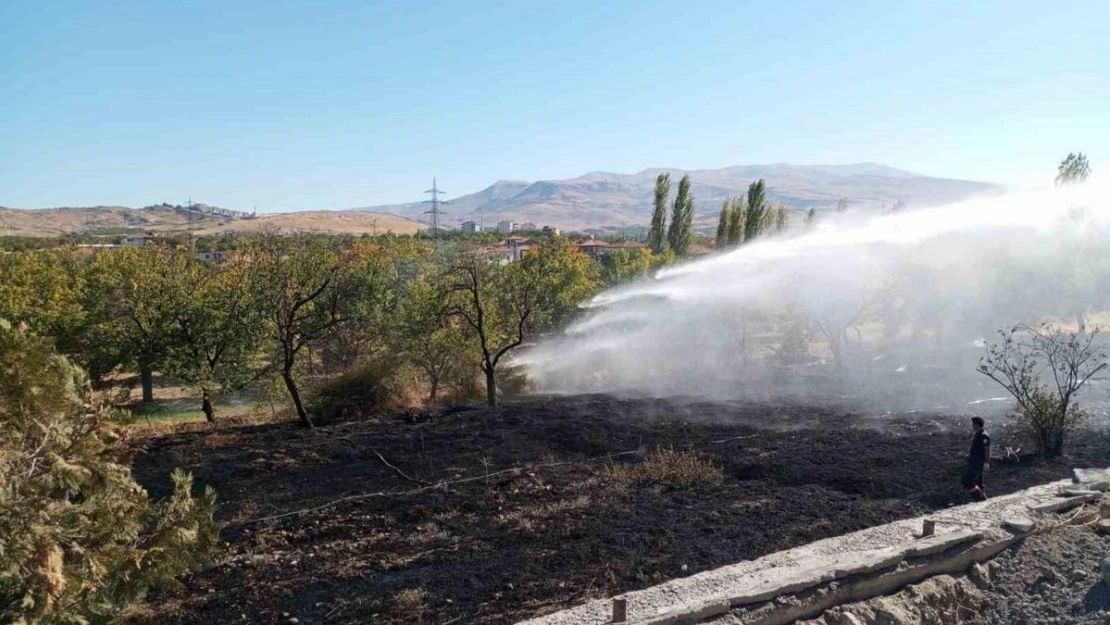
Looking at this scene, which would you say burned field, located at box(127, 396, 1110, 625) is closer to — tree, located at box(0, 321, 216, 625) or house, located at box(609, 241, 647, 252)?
tree, located at box(0, 321, 216, 625)

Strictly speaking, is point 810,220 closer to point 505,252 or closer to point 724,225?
point 724,225

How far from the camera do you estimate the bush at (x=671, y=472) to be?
12039 millimetres

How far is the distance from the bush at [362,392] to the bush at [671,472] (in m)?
10.3

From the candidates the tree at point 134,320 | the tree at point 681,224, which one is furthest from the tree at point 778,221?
the tree at point 134,320

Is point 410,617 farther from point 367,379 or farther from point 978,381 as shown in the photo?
point 978,381

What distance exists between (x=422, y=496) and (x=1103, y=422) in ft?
50.1

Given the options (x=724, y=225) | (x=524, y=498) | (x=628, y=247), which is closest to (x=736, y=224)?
(x=724, y=225)

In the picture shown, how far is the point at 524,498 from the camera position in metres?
11.6

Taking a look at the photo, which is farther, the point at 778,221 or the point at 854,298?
the point at 778,221

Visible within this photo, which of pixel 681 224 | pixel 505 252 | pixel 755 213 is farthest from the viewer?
pixel 681 224

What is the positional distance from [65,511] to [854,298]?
32.0 m

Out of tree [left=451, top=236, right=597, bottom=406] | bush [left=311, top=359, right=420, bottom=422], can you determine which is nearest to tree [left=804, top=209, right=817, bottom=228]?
tree [left=451, top=236, right=597, bottom=406]

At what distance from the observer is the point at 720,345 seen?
108 ft

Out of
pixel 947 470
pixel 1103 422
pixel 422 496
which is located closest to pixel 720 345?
pixel 1103 422
